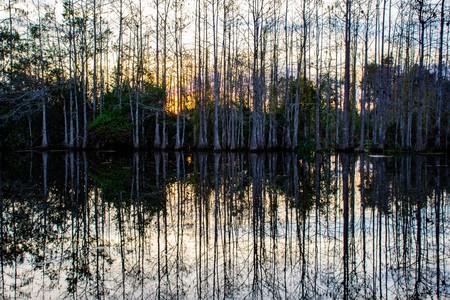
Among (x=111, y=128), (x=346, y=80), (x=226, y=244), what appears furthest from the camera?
(x=111, y=128)

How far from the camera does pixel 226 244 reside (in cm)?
367

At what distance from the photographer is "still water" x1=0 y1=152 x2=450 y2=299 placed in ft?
8.89

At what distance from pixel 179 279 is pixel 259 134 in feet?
71.4

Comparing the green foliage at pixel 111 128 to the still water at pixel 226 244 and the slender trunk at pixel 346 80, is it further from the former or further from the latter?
the still water at pixel 226 244

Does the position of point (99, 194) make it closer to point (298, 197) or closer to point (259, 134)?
point (298, 197)

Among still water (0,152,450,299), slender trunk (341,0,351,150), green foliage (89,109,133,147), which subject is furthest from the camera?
green foliage (89,109,133,147)

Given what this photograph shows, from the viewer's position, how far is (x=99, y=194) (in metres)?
6.56

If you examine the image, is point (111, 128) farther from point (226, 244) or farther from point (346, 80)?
point (226, 244)

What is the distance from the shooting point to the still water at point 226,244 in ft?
8.89

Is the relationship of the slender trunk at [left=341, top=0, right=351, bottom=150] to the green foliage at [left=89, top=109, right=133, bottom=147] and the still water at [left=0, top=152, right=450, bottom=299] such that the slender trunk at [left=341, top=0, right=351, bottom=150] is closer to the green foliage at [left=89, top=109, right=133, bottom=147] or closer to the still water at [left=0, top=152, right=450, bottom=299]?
the still water at [left=0, top=152, right=450, bottom=299]

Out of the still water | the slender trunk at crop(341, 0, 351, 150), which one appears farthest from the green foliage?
the still water

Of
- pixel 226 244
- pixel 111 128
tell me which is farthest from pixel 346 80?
pixel 226 244

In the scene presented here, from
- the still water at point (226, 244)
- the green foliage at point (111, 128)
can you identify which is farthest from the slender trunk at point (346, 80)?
the green foliage at point (111, 128)

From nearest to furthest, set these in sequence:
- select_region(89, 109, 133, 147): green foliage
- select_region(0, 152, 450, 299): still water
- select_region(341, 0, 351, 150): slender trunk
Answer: select_region(0, 152, 450, 299): still water → select_region(341, 0, 351, 150): slender trunk → select_region(89, 109, 133, 147): green foliage
